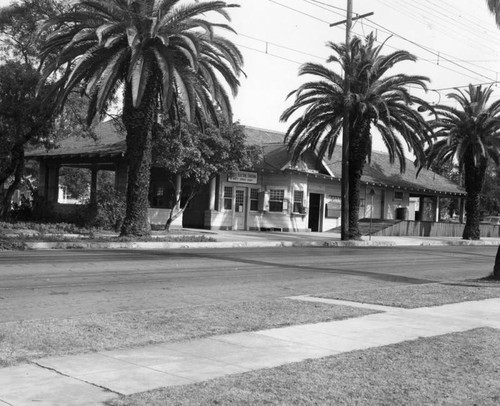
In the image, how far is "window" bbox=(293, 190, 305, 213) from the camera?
3891 centimetres

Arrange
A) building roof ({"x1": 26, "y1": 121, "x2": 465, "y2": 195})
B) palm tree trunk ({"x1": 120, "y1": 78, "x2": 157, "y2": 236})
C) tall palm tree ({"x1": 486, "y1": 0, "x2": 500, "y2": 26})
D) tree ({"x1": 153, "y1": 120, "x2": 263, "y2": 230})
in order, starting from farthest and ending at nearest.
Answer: building roof ({"x1": 26, "y1": 121, "x2": 465, "y2": 195}) < tree ({"x1": 153, "y1": 120, "x2": 263, "y2": 230}) < palm tree trunk ({"x1": 120, "y1": 78, "x2": 157, "y2": 236}) < tall palm tree ({"x1": 486, "y1": 0, "x2": 500, "y2": 26})

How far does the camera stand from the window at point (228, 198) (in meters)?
35.2

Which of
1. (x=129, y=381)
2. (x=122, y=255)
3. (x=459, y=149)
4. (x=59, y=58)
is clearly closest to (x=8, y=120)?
(x=59, y=58)

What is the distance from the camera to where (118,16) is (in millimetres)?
22203

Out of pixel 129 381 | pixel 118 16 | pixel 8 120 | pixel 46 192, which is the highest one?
pixel 118 16

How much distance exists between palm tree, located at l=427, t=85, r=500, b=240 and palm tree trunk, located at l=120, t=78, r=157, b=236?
21198 mm

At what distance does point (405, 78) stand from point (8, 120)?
1954cm

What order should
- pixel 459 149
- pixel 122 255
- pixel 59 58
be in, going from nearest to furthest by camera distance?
1. pixel 122 255
2. pixel 59 58
3. pixel 459 149

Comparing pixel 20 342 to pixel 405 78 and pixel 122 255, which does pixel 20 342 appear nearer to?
pixel 122 255

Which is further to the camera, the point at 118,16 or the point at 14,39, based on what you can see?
the point at 14,39

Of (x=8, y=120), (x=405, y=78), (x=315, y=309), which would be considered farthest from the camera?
(x=405, y=78)

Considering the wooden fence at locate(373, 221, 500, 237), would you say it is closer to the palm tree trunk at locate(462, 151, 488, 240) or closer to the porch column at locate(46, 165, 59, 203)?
the palm tree trunk at locate(462, 151, 488, 240)

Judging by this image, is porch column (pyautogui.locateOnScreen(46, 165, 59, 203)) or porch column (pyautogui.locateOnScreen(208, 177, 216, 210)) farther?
porch column (pyautogui.locateOnScreen(46, 165, 59, 203))

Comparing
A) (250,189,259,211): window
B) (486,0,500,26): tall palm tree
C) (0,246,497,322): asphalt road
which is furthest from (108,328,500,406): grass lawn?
(250,189,259,211): window
